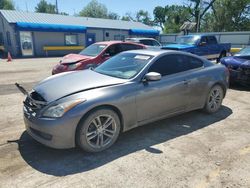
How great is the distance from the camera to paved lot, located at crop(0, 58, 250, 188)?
3.04m

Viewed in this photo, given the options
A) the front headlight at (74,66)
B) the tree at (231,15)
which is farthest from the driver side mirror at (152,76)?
the tree at (231,15)

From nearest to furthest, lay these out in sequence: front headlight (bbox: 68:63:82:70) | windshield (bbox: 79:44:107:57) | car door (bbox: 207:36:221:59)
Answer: front headlight (bbox: 68:63:82:70), windshield (bbox: 79:44:107:57), car door (bbox: 207:36:221:59)

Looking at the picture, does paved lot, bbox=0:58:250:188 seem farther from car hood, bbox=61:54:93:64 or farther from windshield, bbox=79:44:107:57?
windshield, bbox=79:44:107:57

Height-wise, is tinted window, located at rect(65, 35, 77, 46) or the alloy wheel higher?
tinted window, located at rect(65, 35, 77, 46)

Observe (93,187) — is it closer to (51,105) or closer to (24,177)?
(24,177)

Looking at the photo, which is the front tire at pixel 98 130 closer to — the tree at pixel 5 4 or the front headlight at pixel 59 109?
the front headlight at pixel 59 109

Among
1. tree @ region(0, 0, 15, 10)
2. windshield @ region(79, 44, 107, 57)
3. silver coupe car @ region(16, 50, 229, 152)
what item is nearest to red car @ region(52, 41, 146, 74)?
windshield @ region(79, 44, 107, 57)

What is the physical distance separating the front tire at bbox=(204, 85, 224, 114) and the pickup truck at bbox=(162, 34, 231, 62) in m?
6.78

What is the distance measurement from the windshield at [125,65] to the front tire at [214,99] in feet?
6.28

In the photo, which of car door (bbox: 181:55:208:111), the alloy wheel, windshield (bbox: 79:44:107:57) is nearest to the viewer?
the alloy wheel

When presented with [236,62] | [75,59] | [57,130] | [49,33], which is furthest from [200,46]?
[49,33]

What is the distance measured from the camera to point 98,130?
3684 mm

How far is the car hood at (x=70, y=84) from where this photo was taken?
363 centimetres

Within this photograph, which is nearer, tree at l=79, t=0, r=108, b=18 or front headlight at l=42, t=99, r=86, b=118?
front headlight at l=42, t=99, r=86, b=118
